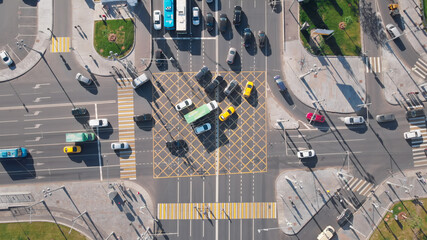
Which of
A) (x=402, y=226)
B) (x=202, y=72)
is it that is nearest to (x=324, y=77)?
(x=202, y=72)

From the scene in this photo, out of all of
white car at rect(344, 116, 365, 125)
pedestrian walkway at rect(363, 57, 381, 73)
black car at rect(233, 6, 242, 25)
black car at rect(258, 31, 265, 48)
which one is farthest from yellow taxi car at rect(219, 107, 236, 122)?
pedestrian walkway at rect(363, 57, 381, 73)

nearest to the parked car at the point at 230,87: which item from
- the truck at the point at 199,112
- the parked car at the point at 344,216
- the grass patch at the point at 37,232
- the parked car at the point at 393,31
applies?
the truck at the point at 199,112

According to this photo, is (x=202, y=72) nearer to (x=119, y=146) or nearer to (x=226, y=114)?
(x=226, y=114)

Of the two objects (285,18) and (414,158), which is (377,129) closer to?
(414,158)

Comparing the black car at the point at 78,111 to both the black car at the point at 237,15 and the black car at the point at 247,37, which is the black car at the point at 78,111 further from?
the black car at the point at 237,15

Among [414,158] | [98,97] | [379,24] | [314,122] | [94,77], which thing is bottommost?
[414,158]

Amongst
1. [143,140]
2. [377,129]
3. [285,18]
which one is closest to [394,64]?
[377,129]

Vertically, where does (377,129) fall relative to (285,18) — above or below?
below
